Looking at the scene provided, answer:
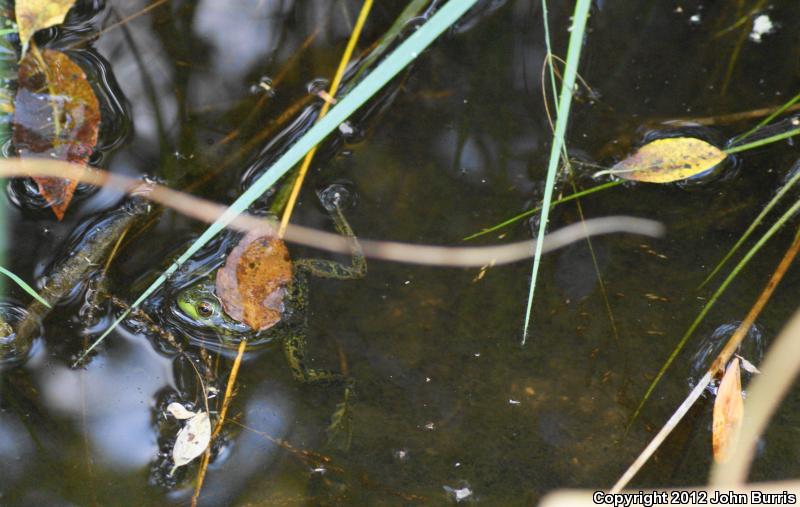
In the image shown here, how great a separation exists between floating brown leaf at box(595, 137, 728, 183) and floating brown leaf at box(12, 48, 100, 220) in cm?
277

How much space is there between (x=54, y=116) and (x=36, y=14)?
1.64 ft

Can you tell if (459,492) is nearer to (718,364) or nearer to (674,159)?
(718,364)

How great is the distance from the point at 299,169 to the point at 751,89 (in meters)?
2.59

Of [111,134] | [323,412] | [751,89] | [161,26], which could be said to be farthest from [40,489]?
[751,89]

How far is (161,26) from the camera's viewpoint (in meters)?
3.90

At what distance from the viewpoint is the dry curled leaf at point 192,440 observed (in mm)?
3498

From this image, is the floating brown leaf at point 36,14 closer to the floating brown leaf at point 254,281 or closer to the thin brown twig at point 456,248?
the thin brown twig at point 456,248

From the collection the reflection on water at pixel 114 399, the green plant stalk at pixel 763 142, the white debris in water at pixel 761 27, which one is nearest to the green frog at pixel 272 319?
the reflection on water at pixel 114 399

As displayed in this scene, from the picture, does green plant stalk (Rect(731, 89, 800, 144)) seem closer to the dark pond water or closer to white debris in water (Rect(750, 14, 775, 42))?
the dark pond water

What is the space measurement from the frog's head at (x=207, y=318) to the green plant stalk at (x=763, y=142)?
280 centimetres

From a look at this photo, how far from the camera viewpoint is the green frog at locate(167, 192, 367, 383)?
3.77 metres

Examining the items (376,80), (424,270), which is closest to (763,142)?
(424,270)

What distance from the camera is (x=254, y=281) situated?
148 inches

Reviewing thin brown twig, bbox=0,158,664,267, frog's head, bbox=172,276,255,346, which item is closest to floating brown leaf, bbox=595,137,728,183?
thin brown twig, bbox=0,158,664,267
